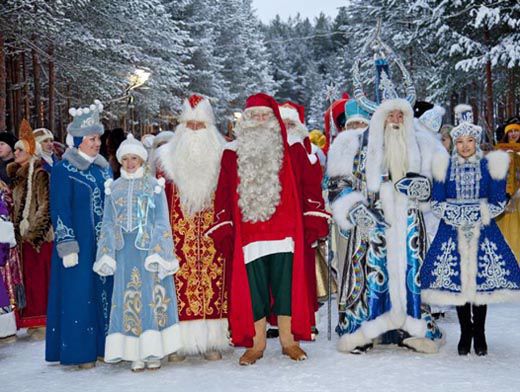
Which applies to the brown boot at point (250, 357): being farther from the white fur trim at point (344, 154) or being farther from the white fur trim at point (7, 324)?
the white fur trim at point (7, 324)

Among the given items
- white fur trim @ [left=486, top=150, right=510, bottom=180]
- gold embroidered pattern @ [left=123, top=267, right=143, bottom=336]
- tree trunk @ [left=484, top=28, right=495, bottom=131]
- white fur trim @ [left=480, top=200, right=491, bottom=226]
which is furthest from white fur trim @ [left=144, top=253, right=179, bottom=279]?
tree trunk @ [left=484, top=28, right=495, bottom=131]

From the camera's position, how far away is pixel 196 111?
603 cm

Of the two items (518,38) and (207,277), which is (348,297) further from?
(518,38)

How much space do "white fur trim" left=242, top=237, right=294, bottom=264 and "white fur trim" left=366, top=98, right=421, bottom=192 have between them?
3.11ft

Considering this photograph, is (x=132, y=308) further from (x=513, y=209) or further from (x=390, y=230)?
(x=513, y=209)

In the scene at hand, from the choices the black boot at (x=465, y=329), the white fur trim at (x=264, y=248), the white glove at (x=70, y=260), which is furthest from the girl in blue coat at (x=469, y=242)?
the white glove at (x=70, y=260)

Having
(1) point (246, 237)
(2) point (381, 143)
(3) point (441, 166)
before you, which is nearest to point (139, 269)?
(1) point (246, 237)

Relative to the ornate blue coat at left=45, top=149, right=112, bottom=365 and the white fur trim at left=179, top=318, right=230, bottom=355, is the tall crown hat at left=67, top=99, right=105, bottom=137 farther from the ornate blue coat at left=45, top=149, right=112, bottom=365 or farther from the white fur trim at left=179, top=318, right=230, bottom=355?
the white fur trim at left=179, top=318, right=230, bottom=355

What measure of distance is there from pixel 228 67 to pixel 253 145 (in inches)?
1353

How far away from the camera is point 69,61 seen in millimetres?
17500

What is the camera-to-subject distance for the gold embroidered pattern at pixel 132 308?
556 centimetres

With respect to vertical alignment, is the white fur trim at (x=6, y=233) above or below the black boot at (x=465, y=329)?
above

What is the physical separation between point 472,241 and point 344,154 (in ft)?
4.55

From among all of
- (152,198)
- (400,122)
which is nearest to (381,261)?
(400,122)
